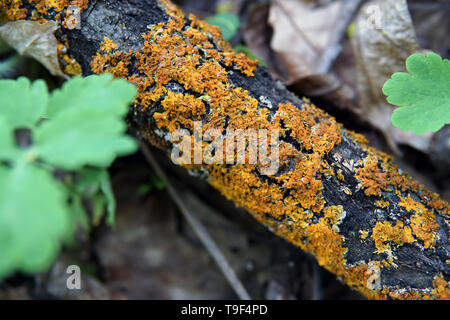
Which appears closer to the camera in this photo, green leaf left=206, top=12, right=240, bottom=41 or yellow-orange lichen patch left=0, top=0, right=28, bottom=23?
yellow-orange lichen patch left=0, top=0, right=28, bottom=23

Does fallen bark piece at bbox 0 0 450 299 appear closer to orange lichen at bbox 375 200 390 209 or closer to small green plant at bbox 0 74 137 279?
orange lichen at bbox 375 200 390 209

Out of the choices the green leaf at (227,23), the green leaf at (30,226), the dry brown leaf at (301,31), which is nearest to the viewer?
the green leaf at (30,226)

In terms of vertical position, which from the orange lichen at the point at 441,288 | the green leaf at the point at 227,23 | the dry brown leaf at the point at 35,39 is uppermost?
the green leaf at the point at 227,23

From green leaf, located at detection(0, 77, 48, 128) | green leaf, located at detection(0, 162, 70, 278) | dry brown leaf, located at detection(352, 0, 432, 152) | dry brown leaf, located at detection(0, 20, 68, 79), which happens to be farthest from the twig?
dry brown leaf, located at detection(352, 0, 432, 152)

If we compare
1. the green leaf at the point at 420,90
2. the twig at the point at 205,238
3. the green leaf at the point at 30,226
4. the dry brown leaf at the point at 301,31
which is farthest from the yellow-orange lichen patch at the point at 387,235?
Answer: the dry brown leaf at the point at 301,31

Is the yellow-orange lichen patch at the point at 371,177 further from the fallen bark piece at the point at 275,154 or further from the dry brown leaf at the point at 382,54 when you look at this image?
the dry brown leaf at the point at 382,54

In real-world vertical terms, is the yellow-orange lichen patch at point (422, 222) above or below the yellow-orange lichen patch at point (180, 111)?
below

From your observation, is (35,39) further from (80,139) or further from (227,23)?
(227,23)
